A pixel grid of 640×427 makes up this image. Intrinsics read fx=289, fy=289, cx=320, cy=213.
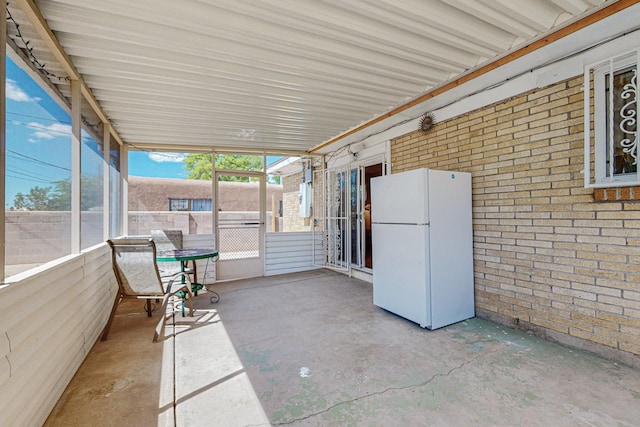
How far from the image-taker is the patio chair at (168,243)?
509 centimetres

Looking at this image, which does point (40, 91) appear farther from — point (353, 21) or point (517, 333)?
point (517, 333)

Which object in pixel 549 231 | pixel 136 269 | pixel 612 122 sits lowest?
pixel 136 269

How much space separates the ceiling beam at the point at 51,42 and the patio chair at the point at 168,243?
2.46m

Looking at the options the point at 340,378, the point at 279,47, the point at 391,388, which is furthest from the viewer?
the point at 279,47

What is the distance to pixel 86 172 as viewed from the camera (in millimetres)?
3277

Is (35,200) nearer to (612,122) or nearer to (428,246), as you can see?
(428,246)

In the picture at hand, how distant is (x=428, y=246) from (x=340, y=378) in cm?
172

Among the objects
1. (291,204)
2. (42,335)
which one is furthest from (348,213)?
(42,335)

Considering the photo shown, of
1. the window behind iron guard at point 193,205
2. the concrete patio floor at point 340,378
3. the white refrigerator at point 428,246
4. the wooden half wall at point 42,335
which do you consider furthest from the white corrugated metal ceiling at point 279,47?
the concrete patio floor at point 340,378

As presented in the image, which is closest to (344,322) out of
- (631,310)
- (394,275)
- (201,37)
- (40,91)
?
(394,275)

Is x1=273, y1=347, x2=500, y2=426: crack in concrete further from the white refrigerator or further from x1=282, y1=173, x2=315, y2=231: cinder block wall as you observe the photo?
x1=282, y1=173, x2=315, y2=231: cinder block wall

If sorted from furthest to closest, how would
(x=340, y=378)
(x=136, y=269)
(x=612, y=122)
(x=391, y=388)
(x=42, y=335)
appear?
(x=136, y=269)
(x=612, y=122)
(x=340, y=378)
(x=391, y=388)
(x=42, y=335)

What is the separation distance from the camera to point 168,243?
5.31 meters

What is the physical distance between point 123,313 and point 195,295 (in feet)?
3.49
